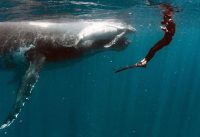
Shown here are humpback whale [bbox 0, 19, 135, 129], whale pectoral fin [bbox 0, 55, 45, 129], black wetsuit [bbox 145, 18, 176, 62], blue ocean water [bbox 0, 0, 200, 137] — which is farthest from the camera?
blue ocean water [bbox 0, 0, 200, 137]

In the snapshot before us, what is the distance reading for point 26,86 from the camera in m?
9.77

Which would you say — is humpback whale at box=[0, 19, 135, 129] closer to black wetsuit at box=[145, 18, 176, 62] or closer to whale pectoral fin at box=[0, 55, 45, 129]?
whale pectoral fin at box=[0, 55, 45, 129]

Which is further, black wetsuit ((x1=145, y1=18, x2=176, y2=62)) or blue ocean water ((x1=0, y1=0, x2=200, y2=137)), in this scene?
blue ocean water ((x1=0, y1=0, x2=200, y2=137))

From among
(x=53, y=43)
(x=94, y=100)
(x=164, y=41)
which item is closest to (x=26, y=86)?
(x=53, y=43)

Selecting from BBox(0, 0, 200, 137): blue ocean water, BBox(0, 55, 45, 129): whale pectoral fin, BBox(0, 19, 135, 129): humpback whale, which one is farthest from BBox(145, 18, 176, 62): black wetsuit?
BBox(0, 0, 200, 137): blue ocean water

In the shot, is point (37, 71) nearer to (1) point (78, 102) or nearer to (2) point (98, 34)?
(2) point (98, 34)

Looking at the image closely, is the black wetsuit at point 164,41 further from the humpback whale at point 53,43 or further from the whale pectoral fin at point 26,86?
the whale pectoral fin at point 26,86

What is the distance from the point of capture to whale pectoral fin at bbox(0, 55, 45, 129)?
30.8 feet

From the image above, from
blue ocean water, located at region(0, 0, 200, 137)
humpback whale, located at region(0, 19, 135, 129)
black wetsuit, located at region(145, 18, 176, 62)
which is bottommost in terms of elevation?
blue ocean water, located at region(0, 0, 200, 137)

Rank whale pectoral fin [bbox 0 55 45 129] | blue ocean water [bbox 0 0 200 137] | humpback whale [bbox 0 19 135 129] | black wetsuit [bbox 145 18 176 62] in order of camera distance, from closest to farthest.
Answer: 1. black wetsuit [bbox 145 18 176 62]
2. whale pectoral fin [bbox 0 55 45 129]
3. humpback whale [bbox 0 19 135 129]
4. blue ocean water [bbox 0 0 200 137]

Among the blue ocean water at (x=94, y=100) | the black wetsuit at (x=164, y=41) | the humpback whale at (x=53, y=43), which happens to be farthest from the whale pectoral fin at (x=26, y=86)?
the black wetsuit at (x=164, y=41)

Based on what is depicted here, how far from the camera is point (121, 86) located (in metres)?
50.5

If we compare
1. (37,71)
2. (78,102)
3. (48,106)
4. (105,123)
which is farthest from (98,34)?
(78,102)

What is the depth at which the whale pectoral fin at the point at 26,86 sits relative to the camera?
9383 millimetres
